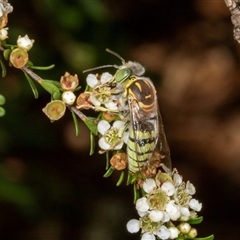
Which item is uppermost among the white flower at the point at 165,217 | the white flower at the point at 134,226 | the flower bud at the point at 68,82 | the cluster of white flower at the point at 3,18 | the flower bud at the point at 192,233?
the cluster of white flower at the point at 3,18

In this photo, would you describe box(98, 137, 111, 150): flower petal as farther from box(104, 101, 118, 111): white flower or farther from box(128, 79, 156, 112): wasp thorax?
box(128, 79, 156, 112): wasp thorax

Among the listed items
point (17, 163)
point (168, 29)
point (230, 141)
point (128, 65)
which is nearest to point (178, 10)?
point (168, 29)

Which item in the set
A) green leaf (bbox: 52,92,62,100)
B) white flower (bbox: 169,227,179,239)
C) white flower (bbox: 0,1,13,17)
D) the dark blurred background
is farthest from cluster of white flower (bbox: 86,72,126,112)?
the dark blurred background

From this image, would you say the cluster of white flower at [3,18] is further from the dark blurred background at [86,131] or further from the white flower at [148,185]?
the dark blurred background at [86,131]

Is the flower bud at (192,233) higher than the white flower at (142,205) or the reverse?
the reverse

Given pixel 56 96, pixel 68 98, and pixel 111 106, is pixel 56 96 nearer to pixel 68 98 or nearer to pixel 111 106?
pixel 68 98

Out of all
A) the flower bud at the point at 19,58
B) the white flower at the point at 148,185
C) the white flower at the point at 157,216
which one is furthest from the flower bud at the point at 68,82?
the white flower at the point at 157,216

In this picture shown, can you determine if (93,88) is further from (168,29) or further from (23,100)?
(168,29)
